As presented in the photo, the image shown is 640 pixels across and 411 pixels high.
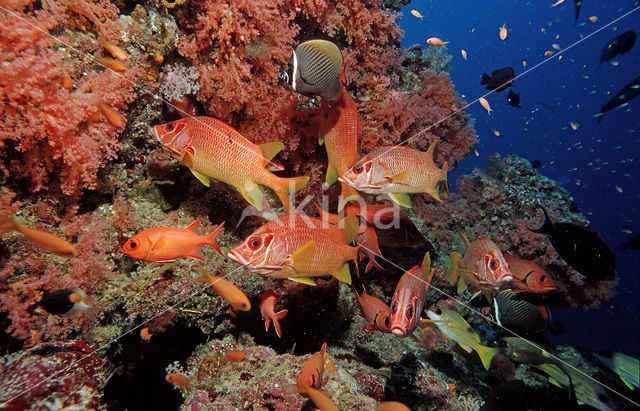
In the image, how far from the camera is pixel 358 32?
401cm

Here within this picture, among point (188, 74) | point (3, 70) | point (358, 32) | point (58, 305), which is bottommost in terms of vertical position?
point (58, 305)

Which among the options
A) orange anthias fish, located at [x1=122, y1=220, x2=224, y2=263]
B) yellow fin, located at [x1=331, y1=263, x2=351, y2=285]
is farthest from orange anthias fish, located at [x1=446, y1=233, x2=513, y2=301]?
orange anthias fish, located at [x1=122, y1=220, x2=224, y2=263]

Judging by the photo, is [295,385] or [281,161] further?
[281,161]

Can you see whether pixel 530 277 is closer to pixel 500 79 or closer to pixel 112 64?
pixel 112 64

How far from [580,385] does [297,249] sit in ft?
17.5

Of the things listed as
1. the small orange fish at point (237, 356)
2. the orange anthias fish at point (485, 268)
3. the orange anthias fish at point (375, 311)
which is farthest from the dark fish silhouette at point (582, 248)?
the small orange fish at point (237, 356)

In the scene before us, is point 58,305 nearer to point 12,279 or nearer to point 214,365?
point 12,279

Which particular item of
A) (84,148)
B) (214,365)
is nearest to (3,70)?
(84,148)

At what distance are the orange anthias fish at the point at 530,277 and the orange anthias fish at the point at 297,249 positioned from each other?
1835 millimetres

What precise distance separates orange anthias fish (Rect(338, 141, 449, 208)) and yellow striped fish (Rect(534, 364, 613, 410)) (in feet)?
11.3

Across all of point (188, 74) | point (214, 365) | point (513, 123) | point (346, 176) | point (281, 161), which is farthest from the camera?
point (513, 123)

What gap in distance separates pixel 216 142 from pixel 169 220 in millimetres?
1358

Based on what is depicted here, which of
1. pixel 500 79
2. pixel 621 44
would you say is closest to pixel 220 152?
→ pixel 500 79

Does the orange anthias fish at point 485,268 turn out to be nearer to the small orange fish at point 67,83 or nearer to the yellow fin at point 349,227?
the yellow fin at point 349,227
